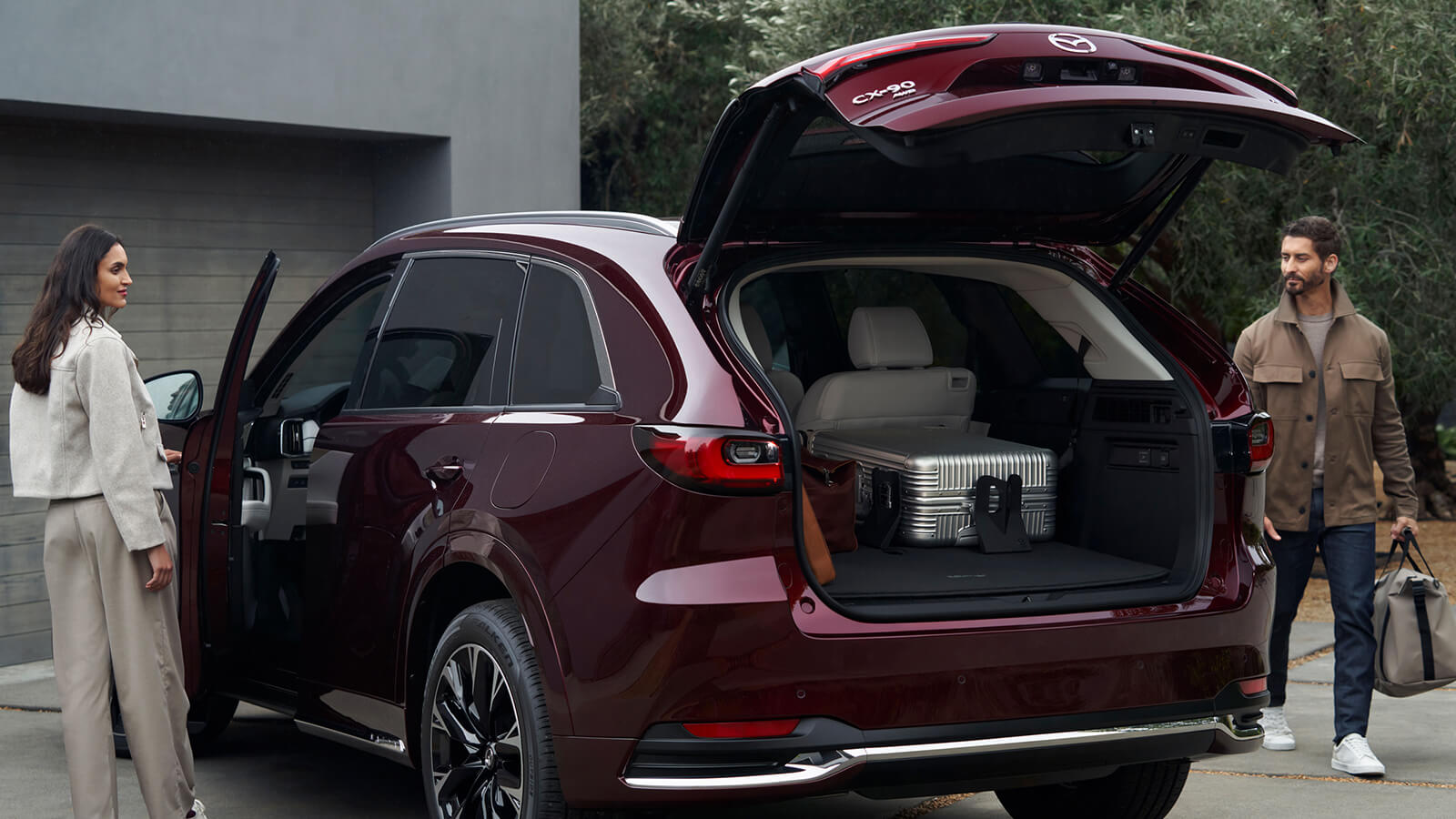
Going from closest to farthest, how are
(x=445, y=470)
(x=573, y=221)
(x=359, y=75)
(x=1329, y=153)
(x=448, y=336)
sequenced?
(x=445, y=470) < (x=573, y=221) < (x=448, y=336) < (x=359, y=75) < (x=1329, y=153)

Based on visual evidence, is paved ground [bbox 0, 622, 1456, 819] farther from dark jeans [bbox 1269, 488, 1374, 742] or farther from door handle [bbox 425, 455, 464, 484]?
door handle [bbox 425, 455, 464, 484]

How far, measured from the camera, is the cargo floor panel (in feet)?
14.2

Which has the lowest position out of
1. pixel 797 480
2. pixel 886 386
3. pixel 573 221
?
pixel 797 480

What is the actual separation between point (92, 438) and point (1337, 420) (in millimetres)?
4230

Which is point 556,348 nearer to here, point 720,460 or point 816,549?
point 720,460

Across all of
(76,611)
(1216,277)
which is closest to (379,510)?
(76,611)

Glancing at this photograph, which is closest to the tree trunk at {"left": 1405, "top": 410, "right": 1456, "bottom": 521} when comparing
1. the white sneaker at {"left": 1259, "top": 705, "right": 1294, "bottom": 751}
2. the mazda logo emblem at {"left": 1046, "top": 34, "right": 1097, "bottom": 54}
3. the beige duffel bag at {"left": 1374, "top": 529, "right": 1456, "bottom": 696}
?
the white sneaker at {"left": 1259, "top": 705, "right": 1294, "bottom": 751}

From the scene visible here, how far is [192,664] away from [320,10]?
17.1ft

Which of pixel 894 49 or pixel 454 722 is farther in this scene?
pixel 454 722

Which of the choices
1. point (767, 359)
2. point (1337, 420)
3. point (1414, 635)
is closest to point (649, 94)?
point (1337, 420)

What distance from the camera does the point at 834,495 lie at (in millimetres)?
4543

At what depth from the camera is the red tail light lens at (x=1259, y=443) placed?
4641 millimetres

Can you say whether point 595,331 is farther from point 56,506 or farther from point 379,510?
point 56,506

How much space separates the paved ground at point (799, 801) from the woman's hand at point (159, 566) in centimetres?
105
